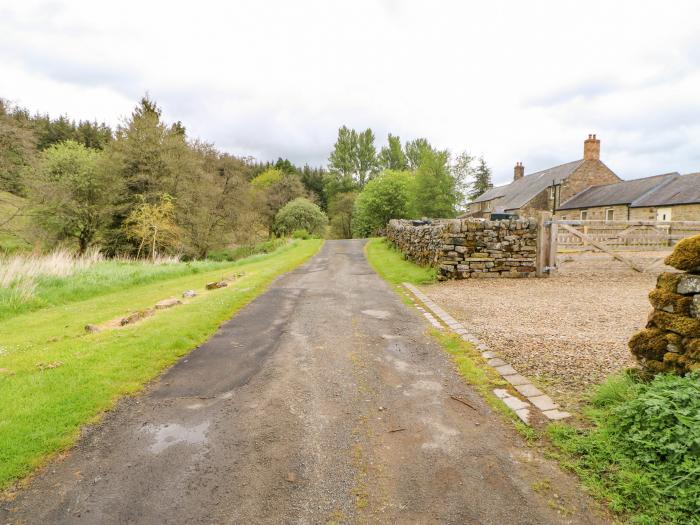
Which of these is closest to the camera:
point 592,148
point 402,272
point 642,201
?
point 402,272

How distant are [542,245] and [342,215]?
4938 cm

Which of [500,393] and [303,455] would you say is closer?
[303,455]

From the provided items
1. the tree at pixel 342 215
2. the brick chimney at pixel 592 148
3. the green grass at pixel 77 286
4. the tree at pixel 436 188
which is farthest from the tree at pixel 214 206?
the brick chimney at pixel 592 148

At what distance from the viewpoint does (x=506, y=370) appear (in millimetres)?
5074

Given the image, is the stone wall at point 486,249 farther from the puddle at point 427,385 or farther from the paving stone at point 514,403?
the paving stone at point 514,403

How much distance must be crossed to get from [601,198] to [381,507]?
1679 inches

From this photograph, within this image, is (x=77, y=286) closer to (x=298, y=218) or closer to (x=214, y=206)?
(x=214, y=206)

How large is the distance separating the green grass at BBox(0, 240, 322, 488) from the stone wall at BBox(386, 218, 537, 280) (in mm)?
7111

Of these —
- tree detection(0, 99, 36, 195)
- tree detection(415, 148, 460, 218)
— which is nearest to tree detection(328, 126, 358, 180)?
tree detection(415, 148, 460, 218)

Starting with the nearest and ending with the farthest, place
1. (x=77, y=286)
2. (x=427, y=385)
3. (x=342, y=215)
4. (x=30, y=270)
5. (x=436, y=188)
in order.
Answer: (x=427, y=385)
(x=77, y=286)
(x=30, y=270)
(x=436, y=188)
(x=342, y=215)

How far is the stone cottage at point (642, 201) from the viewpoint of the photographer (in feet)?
93.7

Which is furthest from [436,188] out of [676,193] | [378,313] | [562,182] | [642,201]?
[378,313]

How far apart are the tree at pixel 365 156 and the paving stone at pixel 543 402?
229 feet

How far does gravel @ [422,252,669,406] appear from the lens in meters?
5.09
